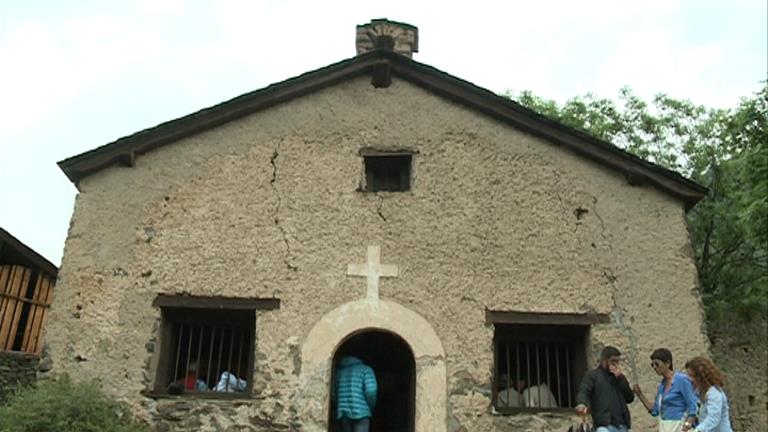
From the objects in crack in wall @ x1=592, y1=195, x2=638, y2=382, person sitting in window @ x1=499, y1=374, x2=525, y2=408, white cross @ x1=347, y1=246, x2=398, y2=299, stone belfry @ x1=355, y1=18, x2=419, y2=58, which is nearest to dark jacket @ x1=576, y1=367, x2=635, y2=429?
crack in wall @ x1=592, y1=195, x2=638, y2=382

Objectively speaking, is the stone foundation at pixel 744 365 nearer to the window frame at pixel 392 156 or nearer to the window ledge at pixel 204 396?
the window frame at pixel 392 156

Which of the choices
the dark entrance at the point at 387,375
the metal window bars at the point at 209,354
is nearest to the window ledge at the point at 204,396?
the metal window bars at the point at 209,354

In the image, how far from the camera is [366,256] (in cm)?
814

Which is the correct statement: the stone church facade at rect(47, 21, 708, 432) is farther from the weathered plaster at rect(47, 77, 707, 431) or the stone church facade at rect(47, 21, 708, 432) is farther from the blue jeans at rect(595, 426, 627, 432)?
the blue jeans at rect(595, 426, 627, 432)

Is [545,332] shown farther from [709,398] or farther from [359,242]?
[709,398]

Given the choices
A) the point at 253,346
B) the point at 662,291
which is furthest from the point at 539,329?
the point at 253,346

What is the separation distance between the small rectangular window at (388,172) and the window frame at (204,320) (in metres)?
1.96

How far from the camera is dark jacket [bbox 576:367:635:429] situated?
6539 millimetres

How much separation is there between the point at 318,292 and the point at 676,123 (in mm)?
10887

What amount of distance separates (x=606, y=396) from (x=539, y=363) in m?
1.67

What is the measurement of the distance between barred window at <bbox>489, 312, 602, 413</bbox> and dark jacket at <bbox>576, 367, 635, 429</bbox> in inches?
42.6

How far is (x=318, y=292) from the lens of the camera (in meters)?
7.99

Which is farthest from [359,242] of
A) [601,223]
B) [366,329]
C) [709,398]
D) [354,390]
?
[709,398]

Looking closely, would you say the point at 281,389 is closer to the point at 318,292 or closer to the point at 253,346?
the point at 253,346
